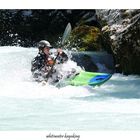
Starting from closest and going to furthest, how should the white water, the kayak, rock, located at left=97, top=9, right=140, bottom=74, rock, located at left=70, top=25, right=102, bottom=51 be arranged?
the white water, the kayak, rock, located at left=97, top=9, right=140, bottom=74, rock, located at left=70, top=25, right=102, bottom=51

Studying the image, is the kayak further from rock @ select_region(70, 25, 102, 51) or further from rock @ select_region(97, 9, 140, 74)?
rock @ select_region(70, 25, 102, 51)

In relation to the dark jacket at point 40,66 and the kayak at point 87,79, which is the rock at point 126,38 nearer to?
the kayak at point 87,79

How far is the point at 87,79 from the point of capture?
8.91 metres

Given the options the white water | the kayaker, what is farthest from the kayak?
the kayaker

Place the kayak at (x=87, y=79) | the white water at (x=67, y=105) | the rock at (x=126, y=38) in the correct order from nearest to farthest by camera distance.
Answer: the white water at (x=67, y=105), the kayak at (x=87, y=79), the rock at (x=126, y=38)

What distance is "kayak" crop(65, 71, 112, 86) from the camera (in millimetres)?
8773

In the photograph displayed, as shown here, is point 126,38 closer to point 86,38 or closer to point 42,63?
point 86,38

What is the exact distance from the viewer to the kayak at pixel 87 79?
8773mm

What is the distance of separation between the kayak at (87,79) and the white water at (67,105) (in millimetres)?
108

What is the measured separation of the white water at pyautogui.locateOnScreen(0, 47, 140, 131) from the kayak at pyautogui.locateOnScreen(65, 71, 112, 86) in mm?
108

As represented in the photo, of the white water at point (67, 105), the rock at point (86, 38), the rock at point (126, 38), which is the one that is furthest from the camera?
the rock at point (86, 38)

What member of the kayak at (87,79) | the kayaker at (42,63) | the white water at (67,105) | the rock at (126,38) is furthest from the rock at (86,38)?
the kayaker at (42,63)

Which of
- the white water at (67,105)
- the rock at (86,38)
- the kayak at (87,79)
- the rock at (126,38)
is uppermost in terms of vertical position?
the rock at (86,38)
